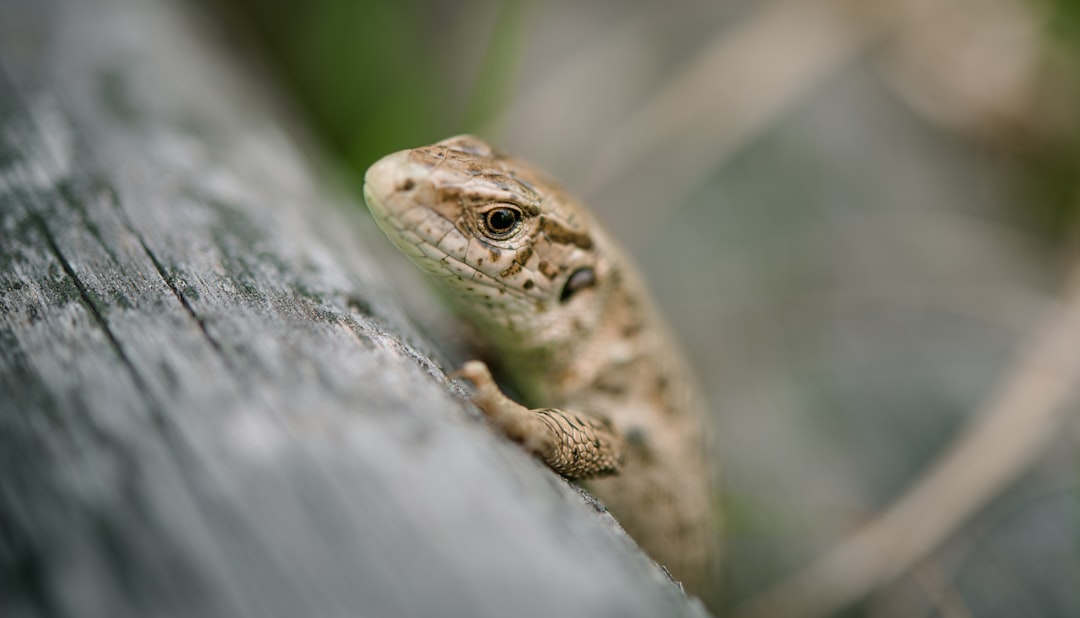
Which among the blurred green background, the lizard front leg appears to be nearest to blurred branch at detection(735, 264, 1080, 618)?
the blurred green background

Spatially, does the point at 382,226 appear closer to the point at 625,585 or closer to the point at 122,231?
the point at 122,231

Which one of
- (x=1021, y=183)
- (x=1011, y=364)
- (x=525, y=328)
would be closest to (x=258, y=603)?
(x=525, y=328)

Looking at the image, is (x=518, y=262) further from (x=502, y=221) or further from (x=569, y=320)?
(x=569, y=320)

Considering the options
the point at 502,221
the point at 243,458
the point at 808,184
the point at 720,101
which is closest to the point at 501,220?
the point at 502,221

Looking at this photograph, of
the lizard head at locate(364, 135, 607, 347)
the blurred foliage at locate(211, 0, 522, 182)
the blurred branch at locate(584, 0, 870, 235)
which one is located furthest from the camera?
the blurred branch at locate(584, 0, 870, 235)

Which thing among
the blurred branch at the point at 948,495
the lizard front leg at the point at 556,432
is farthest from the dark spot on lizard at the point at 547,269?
the blurred branch at the point at 948,495

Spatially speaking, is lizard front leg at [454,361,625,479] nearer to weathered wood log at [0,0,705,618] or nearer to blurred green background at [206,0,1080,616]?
weathered wood log at [0,0,705,618]
